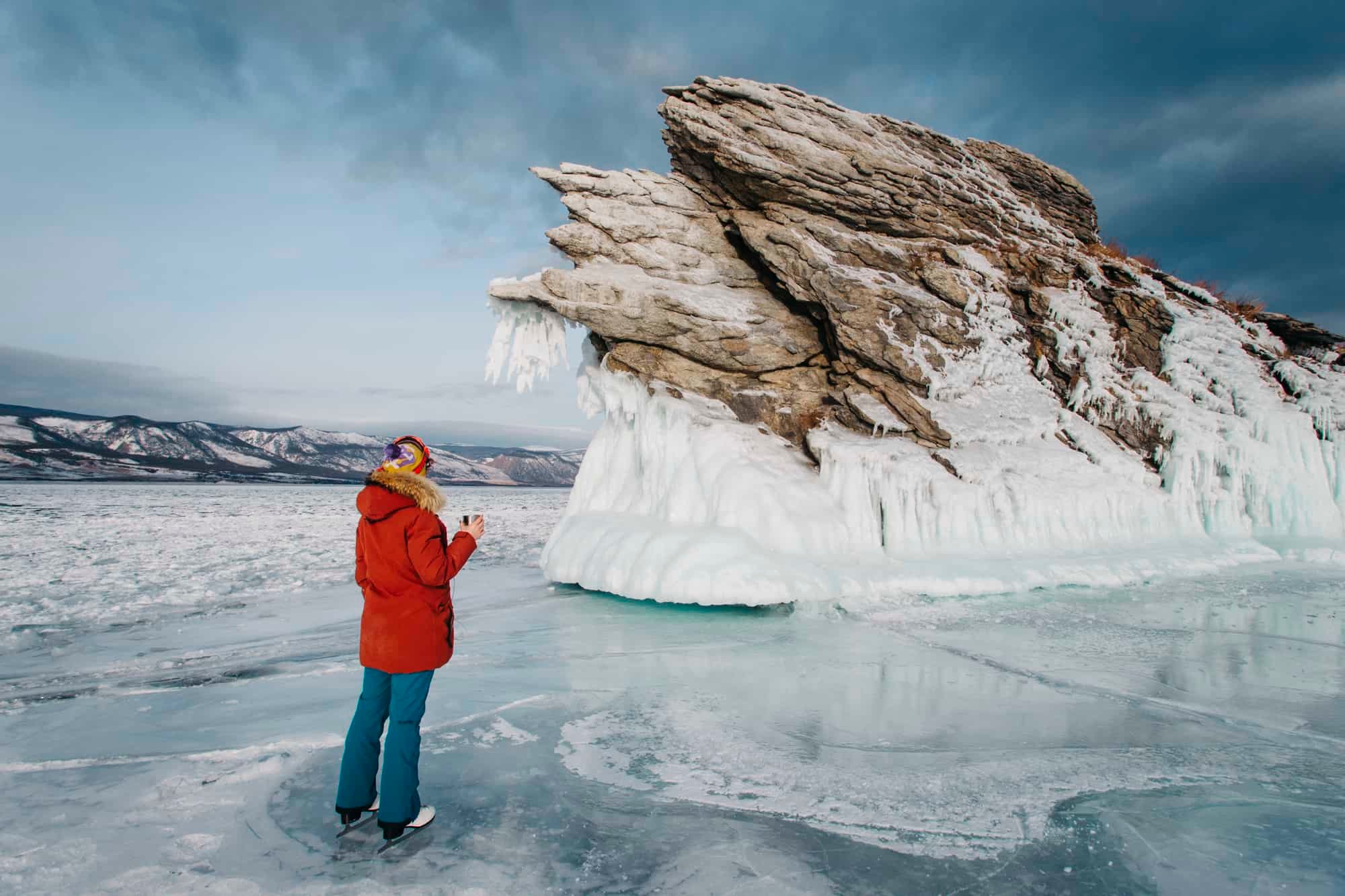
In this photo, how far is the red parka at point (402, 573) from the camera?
3.38 meters

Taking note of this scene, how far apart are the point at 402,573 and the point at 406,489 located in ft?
1.49

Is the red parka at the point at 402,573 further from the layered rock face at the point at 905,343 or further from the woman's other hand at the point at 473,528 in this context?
the layered rock face at the point at 905,343

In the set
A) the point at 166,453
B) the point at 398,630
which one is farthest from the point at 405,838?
the point at 166,453

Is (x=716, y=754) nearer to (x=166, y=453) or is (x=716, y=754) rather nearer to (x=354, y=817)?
(x=354, y=817)

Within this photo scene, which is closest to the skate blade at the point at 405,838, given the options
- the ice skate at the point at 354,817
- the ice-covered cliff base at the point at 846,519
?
the ice skate at the point at 354,817

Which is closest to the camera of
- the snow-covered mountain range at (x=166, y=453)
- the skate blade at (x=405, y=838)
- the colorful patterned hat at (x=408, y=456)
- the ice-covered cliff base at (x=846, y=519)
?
the skate blade at (x=405, y=838)

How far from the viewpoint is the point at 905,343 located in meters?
14.4

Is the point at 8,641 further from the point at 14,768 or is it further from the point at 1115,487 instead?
the point at 1115,487

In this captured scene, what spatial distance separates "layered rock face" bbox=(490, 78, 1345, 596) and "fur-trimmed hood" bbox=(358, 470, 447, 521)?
9.15m

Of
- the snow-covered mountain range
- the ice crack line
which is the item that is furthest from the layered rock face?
the snow-covered mountain range

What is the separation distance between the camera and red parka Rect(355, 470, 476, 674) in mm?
3375

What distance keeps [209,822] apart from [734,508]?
29.8 ft

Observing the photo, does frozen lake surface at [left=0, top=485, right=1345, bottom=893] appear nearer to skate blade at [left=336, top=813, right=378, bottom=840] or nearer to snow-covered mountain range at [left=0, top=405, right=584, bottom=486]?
skate blade at [left=336, top=813, right=378, bottom=840]

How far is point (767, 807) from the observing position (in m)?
3.63
